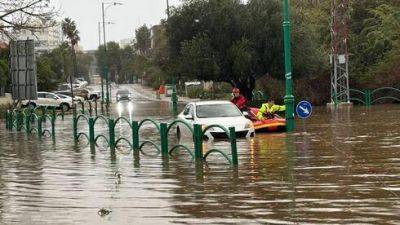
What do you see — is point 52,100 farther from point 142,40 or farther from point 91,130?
point 142,40

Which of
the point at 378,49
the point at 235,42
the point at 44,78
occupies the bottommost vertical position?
the point at 44,78

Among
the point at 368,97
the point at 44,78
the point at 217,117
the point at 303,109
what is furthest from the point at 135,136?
the point at 44,78

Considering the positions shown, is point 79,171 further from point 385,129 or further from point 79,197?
point 385,129

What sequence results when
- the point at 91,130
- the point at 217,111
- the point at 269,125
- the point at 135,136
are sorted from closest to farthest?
1. the point at 135,136
2. the point at 91,130
3. the point at 217,111
4. the point at 269,125

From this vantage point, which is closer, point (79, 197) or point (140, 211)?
point (140, 211)

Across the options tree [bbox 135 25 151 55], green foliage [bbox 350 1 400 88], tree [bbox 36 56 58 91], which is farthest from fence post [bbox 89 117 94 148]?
tree [bbox 135 25 151 55]

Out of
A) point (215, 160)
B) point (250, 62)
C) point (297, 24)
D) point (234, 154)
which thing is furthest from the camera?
point (297, 24)

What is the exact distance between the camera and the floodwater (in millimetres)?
7359

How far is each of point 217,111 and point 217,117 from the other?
62 cm

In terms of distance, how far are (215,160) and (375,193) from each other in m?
4.62

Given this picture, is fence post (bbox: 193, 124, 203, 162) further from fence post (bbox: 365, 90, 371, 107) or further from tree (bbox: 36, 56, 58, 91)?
tree (bbox: 36, 56, 58, 91)

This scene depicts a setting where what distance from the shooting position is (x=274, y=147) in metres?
15.0

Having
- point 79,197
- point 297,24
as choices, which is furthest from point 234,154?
point 297,24

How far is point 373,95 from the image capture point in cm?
4253
